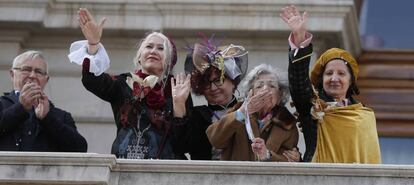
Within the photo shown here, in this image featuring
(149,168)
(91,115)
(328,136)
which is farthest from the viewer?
(91,115)

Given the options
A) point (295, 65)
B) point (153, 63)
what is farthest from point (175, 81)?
point (295, 65)

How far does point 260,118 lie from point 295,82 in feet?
1.17

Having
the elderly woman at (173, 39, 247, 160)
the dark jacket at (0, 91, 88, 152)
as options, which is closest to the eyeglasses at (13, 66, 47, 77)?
the dark jacket at (0, 91, 88, 152)

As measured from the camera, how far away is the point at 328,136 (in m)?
9.60

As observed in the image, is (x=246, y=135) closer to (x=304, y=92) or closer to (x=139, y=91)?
(x=304, y=92)

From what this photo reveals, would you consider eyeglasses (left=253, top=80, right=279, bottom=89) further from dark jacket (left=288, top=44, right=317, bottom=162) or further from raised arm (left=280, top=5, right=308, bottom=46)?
raised arm (left=280, top=5, right=308, bottom=46)

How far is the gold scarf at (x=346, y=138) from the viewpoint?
9531 mm

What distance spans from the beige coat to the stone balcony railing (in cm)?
Answer: 45

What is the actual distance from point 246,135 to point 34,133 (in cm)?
132

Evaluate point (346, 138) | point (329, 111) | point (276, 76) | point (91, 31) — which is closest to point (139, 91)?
point (91, 31)

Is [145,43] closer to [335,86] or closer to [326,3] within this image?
[335,86]

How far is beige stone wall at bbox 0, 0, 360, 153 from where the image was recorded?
12.8 meters

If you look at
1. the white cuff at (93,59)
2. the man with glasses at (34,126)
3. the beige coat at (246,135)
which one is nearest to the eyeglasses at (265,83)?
the beige coat at (246,135)

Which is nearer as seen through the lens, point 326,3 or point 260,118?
point 260,118
